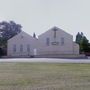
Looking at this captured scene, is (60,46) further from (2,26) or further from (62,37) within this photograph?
(2,26)

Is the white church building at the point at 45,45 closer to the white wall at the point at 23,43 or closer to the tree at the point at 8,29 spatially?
the white wall at the point at 23,43

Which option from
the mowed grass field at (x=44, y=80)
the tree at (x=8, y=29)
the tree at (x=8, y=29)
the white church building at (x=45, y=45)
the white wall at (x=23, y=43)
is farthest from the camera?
the tree at (x=8, y=29)

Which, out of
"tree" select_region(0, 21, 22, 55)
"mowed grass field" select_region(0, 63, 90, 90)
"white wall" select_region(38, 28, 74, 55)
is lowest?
"mowed grass field" select_region(0, 63, 90, 90)

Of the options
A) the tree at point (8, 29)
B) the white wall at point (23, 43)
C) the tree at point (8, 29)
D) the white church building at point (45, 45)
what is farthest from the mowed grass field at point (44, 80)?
the tree at point (8, 29)

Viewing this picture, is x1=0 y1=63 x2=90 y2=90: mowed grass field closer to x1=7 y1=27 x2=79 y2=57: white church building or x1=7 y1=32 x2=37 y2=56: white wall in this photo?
x1=7 y1=27 x2=79 y2=57: white church building

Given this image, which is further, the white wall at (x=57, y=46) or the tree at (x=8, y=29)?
the tree at (x=8, y=29)

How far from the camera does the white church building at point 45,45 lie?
73.2 metres

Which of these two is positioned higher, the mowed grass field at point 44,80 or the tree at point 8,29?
the tree at point 8,29

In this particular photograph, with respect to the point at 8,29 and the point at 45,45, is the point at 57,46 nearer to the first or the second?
the point at 45,45

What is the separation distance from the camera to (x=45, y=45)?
7375 centimetres

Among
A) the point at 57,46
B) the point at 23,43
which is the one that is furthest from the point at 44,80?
the point at 23,43

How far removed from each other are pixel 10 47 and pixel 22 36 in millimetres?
3823

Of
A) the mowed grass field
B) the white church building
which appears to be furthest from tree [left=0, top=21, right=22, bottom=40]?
the mowed grass field

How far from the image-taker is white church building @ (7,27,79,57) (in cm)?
7325
